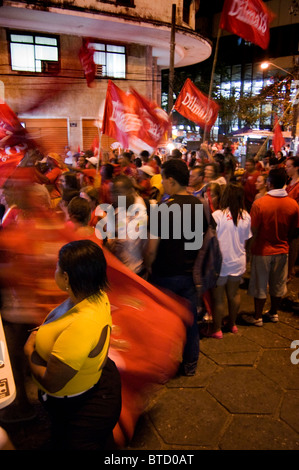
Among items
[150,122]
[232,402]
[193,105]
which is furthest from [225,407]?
[193,105]

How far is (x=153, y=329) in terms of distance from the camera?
2883 millimetres

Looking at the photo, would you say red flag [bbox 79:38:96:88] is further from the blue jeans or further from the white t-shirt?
the blue jeans

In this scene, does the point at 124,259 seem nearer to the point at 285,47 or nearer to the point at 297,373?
the point at 297,373

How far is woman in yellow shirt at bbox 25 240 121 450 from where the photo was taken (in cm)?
177

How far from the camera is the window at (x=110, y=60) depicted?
17.7m

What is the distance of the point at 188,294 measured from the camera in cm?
354

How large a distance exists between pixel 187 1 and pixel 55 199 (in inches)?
753

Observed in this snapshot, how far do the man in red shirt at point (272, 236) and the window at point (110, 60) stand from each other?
1579 cm

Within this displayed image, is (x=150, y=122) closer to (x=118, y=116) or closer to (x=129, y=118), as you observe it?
(x=129, y=118)

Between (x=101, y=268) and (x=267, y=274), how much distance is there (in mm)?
3177

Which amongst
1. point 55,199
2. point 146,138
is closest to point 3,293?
point 55,199

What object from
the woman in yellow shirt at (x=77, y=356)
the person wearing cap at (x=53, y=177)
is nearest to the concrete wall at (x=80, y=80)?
the person wearing cap at (x=53, y=177)

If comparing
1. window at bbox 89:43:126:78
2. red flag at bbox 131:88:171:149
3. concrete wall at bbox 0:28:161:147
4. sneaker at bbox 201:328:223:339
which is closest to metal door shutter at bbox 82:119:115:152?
concrete wall at bbox 0:28:161:147

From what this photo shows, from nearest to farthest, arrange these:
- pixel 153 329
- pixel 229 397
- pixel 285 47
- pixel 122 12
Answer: pixel 153 329, pixel 229 397, pixel 122 12, pixel 285 47
